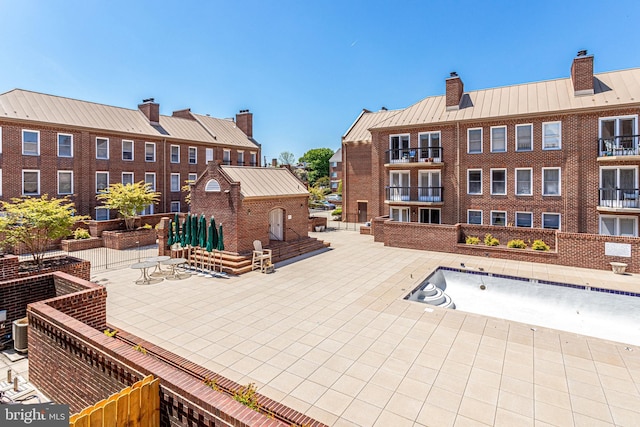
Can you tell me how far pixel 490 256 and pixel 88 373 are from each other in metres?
18.7

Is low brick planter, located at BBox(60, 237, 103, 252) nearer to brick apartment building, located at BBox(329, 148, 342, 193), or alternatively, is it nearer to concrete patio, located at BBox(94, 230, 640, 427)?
concrete patio, located at BBox(94, 230, 640, 427)

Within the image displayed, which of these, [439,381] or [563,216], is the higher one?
[563,216]

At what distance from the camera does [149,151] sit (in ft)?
97.0

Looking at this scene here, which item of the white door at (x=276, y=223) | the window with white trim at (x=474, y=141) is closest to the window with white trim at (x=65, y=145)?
the white door at (x=276, y=223)

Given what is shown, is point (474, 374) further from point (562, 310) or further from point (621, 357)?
point (562, 310)

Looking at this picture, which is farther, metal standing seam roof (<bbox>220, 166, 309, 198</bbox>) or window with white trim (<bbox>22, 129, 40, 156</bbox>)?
window with white trim (<bbox>22, 129, 40, 156</bbox>)

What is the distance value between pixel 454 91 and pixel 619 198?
1233cm

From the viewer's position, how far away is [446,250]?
19.8m

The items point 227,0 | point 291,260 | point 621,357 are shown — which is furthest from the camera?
point 291,260

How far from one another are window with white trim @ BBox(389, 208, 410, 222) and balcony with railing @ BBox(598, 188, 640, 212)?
38.5ft

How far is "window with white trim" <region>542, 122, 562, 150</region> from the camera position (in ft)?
66.6

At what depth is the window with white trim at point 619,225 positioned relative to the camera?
18.5 m

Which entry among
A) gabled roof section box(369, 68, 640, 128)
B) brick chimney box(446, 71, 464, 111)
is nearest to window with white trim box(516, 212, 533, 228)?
gabled roof section box(369, 68, 640, 128)

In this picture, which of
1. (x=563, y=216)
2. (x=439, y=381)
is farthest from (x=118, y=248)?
(x=563, y=216)
